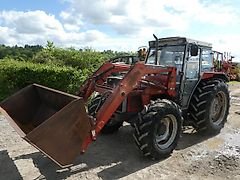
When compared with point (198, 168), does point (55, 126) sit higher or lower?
higher

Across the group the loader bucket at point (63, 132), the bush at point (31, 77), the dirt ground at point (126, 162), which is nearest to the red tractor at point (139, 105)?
the loader bucket at point (63, 132)

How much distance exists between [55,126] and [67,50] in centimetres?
1009

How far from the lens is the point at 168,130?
579cm

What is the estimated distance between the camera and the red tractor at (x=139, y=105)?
4.38 m

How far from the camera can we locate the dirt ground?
15.7ft

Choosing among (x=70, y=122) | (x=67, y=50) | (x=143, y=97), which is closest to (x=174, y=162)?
(x=143, y=97)

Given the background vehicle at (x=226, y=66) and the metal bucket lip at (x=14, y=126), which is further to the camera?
the background vehicle at (x=226, y=66)

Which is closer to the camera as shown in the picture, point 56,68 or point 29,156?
point 29,156

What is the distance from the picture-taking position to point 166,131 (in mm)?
5781

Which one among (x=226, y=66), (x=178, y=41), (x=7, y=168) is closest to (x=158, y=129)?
(x=178, y=41)

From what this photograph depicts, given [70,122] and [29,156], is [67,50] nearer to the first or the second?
[29,156]

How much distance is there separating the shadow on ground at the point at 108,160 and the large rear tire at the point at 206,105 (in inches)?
12.6

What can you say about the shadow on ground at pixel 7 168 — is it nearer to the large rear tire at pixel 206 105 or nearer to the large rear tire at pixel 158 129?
the large rear tire at pixel 158 129

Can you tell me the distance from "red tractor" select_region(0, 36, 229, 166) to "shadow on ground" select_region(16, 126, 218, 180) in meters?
0.32
